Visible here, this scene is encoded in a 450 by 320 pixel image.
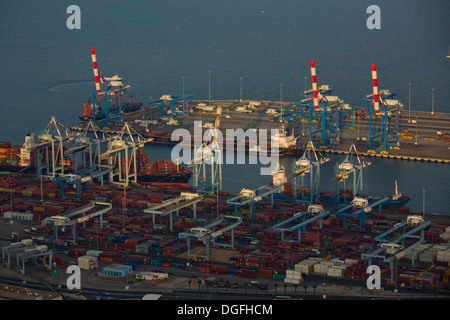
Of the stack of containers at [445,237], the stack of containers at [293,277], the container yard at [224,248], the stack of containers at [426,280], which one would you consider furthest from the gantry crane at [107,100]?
the stack of containers at [426,280]

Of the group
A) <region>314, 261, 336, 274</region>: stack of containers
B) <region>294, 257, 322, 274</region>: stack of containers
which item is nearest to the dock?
<region>314, 261, 336, 274</region>: stack of containers

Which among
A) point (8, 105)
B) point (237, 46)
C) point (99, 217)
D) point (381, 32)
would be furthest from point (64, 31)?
point (99, 217)

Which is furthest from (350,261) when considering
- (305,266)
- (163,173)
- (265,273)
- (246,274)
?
(163,173)

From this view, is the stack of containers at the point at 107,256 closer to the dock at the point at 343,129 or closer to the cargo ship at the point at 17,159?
the cargo ship at the point at 17,159

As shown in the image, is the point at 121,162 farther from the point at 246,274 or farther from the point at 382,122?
the point at 246,274

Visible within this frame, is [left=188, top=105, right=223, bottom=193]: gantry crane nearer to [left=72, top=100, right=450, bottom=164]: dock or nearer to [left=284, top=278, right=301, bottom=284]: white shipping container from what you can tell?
[left=72, top=100, right=450, bottom=164]: dock

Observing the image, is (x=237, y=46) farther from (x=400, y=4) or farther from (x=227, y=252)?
(x=227, y=252)
